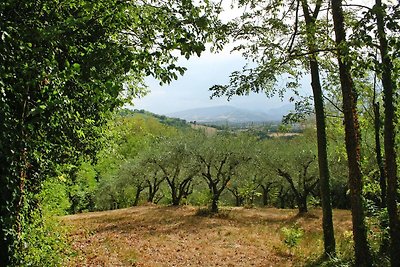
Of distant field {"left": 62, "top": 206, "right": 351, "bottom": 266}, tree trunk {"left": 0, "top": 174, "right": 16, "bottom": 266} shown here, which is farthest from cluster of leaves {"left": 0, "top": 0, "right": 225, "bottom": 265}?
distant field {"left": 62, "top": 206, "right": 351, "bottom": 266}

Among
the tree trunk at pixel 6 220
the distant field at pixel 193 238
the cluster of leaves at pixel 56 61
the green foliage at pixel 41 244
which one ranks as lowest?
the distant field at pixel 193 238

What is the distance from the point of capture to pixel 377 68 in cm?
497

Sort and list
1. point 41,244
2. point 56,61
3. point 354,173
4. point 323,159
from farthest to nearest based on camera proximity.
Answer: point 323,159, point 354,173, point 41,244, point 56,61

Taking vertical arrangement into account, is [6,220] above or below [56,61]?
below

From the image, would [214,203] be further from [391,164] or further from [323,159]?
[391,164]

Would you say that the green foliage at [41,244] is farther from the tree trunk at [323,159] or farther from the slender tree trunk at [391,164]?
the tree trunk at [323,159]

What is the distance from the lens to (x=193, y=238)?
20969 mm

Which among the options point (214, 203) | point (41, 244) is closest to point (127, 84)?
point (41, 244)

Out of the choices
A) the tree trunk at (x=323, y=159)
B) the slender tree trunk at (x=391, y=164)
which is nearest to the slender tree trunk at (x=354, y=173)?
the slender tree trunk at (x=391, y=164)

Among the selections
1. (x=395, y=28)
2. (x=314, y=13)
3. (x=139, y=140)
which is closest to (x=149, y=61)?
(x=395, y=28)

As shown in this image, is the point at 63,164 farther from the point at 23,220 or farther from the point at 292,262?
the point at 292,262

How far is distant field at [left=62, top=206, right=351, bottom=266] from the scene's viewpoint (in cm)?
1531

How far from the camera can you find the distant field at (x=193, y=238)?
50.2 ft

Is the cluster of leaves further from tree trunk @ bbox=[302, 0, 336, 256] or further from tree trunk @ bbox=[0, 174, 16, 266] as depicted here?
tree trunk @ bbox=[302, 0, 336, 256]
